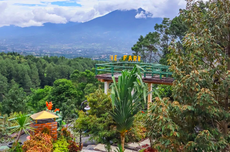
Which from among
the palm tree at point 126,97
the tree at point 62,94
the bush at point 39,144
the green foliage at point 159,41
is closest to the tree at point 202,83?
the palm tree at point 126,97

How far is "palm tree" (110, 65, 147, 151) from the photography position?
593 cm

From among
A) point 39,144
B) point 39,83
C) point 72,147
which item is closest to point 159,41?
point 72,147

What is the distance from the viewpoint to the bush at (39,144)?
6.21m

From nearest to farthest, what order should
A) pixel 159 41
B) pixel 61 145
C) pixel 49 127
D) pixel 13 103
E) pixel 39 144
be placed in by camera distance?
pixel 39 144, pixel 61 145, pixel 49 127, pixel 13 103, pixel 159 41

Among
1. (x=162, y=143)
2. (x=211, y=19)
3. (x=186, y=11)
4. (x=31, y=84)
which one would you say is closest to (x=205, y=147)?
(x=162, y=143)

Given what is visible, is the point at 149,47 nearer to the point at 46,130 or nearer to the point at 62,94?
the point at 62,94

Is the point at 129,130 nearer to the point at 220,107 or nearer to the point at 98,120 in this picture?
the point at 98,120

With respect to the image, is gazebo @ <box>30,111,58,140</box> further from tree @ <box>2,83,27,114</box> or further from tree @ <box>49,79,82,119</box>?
tree @ <box>49,79,82,119</box>

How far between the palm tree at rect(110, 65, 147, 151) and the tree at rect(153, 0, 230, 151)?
168cm

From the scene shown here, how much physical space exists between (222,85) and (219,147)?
44.7 inches

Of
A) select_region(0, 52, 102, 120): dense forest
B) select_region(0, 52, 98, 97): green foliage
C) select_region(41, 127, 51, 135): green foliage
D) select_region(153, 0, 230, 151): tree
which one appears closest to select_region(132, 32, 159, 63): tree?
select_region(0, 52, 102, 120): dense forest

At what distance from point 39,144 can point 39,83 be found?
5130 cm

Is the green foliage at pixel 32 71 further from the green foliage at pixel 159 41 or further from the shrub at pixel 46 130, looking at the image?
the shrub at pixel 46 130

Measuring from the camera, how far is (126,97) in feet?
19.6
